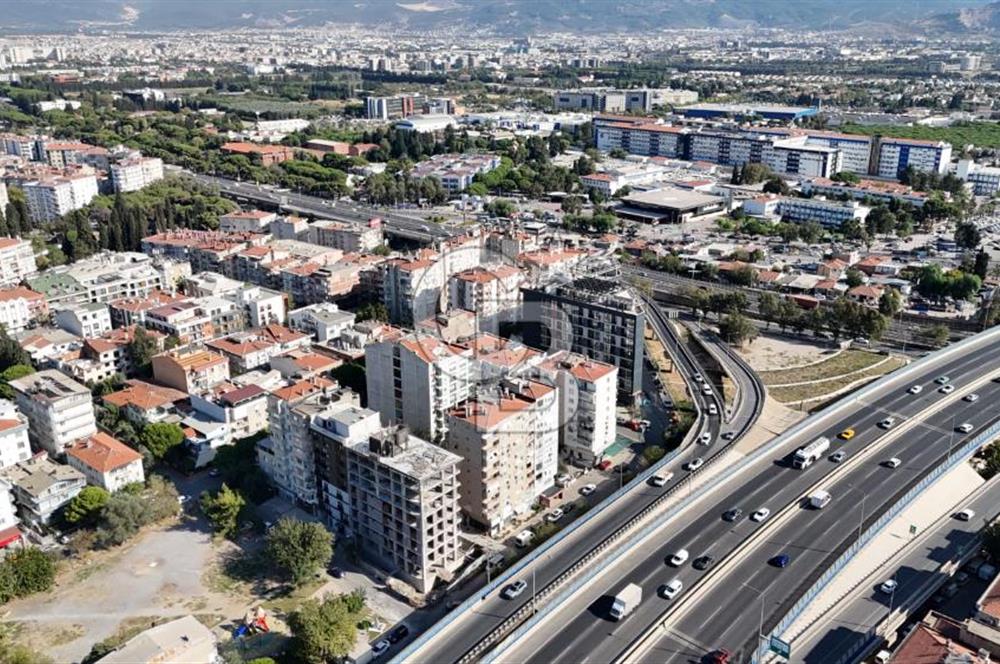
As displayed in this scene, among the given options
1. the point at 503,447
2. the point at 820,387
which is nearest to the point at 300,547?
the point at 503,447

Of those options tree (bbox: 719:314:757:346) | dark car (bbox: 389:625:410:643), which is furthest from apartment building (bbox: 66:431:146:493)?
tree (bbox: 719:314:757:346)

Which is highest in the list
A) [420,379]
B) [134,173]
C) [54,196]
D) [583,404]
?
[134,173]

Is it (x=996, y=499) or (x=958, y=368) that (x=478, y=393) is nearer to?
(x=996, y=499)

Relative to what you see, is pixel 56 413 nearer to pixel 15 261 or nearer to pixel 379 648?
pixel 379 648

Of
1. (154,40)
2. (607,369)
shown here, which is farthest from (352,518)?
(154,40)

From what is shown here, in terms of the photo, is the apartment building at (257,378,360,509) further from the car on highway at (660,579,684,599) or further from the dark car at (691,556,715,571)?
the dark car at (691,556,715,571)

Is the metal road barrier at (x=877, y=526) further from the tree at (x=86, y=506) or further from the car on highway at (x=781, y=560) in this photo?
the tree at (x=86, y=506)
